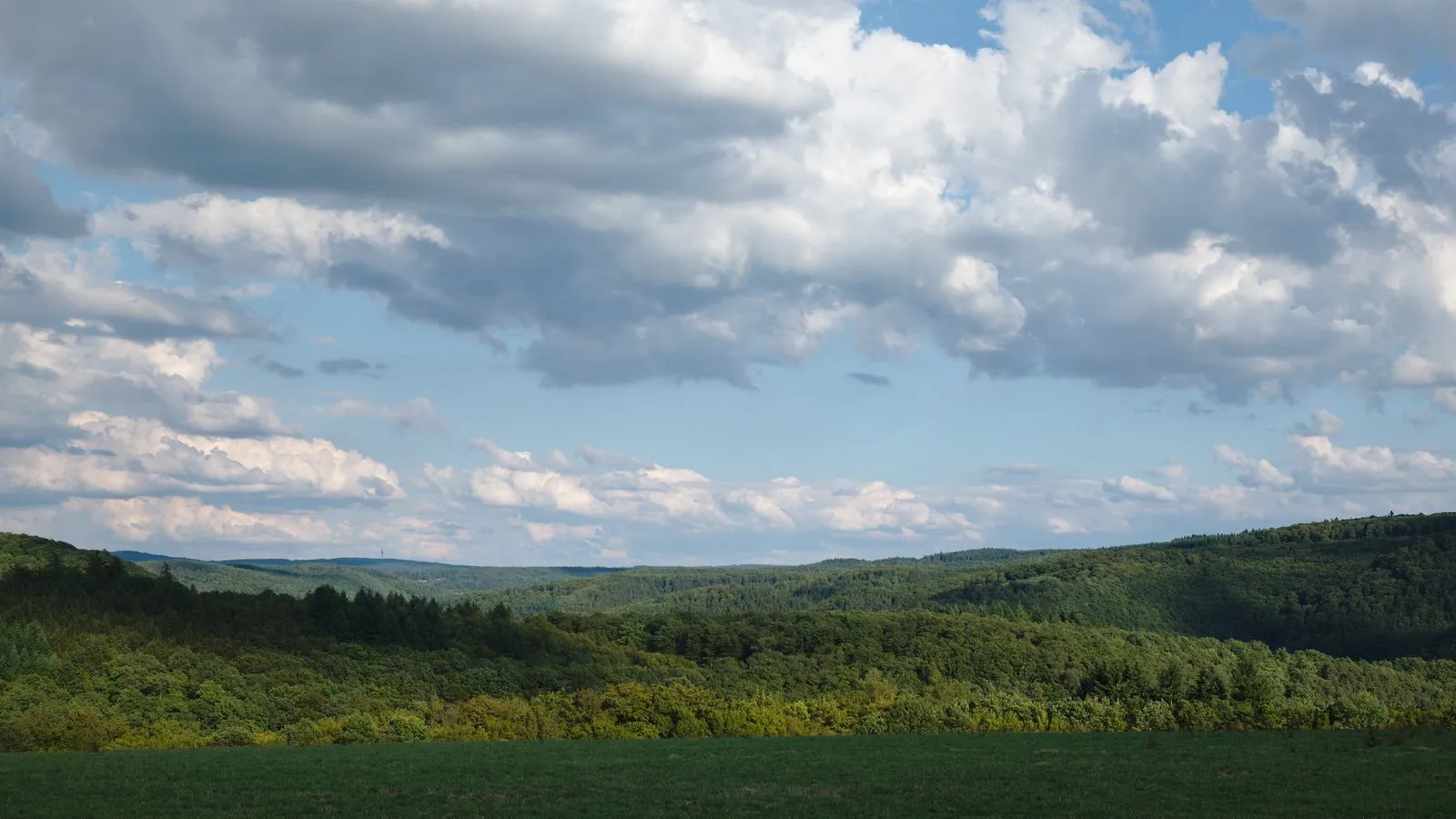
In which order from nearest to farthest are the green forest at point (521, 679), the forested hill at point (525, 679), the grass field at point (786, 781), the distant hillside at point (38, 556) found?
the grass field at point (786, 781) < the green forest at point (521, 679) < the forested hill at point (525, 679) < the distant hillside at point (38, 556)

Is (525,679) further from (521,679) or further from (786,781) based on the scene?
(786,781)

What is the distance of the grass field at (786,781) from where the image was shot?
32844 mm

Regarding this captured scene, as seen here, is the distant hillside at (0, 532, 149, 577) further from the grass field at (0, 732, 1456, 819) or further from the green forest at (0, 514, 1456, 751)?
the grass field at (0, 732, 1456, 819)

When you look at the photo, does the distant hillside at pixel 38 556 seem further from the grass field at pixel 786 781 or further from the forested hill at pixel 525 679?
the grass field at pixel 786 781

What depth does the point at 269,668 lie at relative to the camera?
130 meters

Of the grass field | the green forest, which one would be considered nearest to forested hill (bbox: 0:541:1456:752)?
the green forest

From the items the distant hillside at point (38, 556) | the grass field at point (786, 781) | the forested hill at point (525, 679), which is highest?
the distant hillside at point (38, 556)

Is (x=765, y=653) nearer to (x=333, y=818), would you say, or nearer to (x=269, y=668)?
(x=269, y=668)

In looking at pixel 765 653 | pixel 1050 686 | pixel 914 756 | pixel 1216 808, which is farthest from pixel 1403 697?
pixel 1216 808

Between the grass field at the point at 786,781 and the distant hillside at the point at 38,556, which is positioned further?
the distant hillside at the point at 38,556

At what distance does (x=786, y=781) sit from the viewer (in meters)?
40.2

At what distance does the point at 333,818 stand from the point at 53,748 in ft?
153

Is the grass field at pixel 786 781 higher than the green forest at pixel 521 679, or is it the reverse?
the grass field at pixel 786 781

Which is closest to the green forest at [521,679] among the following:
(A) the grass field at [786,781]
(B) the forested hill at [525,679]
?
(B) the forested hill at [525,679]
